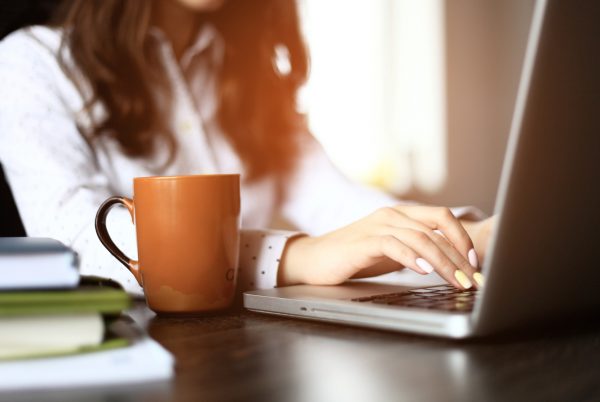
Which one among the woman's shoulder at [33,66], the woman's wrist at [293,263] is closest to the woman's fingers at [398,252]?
the woman's wrist at [293,263]

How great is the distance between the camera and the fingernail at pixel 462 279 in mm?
688

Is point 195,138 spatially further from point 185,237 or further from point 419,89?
point 419,89

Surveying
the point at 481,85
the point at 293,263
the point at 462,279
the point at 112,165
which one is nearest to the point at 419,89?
the point at 481,85

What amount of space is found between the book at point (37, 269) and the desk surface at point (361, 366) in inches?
3.0

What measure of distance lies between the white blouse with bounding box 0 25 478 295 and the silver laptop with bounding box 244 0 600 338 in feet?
1.21

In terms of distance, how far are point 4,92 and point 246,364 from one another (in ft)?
2.93

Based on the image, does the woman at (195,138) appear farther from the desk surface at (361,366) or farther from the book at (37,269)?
the book at (37,269)

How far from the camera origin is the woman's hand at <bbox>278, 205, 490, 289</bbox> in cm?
69

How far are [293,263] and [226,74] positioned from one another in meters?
0.98

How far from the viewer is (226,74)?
1.72 meters

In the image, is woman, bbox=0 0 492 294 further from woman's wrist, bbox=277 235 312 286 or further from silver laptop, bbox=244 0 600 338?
silver laptop, bbox=244 0 600 338

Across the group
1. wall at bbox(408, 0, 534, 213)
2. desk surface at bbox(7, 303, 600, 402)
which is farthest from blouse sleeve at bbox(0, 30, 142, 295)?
wall at bbox(408, 0, 534, 213)

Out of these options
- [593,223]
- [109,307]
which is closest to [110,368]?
[109,307]

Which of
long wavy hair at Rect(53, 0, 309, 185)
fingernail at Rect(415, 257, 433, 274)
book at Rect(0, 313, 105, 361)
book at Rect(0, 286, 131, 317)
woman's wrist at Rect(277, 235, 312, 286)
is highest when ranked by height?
long wavy hair at Rect(53, 0, 309, 185)
